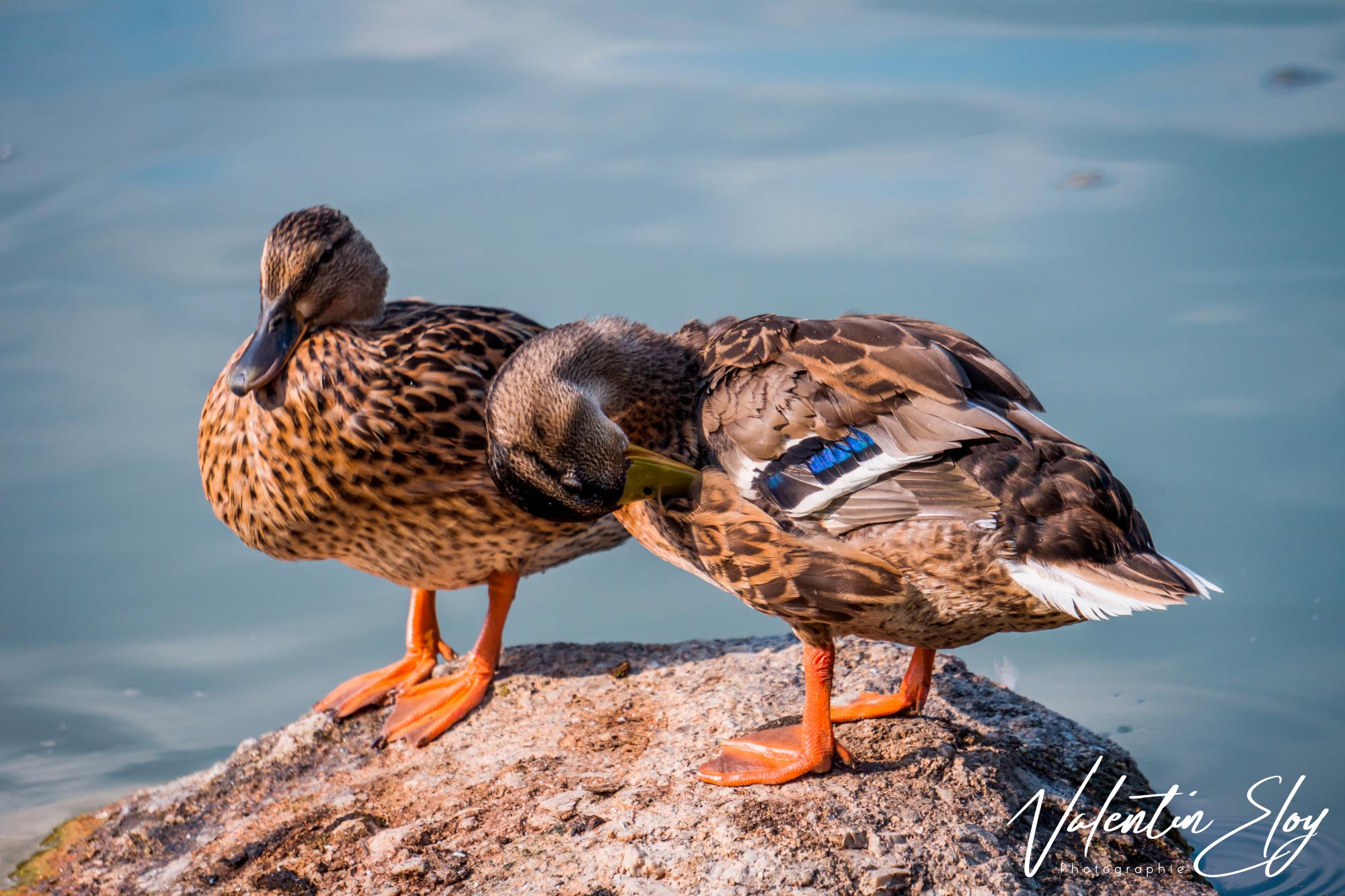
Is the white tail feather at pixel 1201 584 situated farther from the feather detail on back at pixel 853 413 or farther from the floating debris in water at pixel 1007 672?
the floating debris in water at pixel 1007 672

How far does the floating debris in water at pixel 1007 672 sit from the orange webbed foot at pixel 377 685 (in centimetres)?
282

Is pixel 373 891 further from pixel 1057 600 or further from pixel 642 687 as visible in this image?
pixel 1057 600

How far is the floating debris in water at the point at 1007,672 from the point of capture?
237 inches

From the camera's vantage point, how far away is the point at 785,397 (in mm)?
3500

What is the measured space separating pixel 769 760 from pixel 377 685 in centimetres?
189

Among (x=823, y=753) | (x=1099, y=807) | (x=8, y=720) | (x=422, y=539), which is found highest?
(x=422, y=539)

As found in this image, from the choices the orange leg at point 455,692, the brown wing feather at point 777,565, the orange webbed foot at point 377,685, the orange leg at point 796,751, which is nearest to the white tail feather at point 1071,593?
the brown wing feather at point 777,565

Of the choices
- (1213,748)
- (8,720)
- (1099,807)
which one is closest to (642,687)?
(1099,807)

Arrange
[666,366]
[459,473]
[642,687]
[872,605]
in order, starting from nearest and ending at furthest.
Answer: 1. [872,605]
2. [666,366]
3. [459,473]
4. [642,687]

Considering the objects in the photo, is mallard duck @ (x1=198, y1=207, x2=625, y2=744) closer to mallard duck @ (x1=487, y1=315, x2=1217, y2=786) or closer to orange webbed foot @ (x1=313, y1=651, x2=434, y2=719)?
orange webbed foot @ (x1=313, y1=651, x2=434, y2=719)

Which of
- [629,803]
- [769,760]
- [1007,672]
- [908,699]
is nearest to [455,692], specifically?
[629,803]

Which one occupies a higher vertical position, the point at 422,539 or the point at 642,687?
the point at 422,539

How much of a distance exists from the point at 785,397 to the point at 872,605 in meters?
0.64

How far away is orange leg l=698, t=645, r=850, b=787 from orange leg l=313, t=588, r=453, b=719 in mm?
1676
